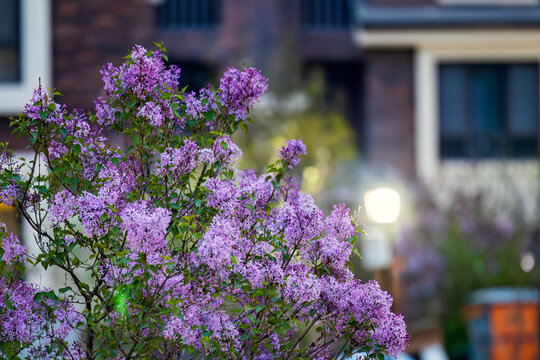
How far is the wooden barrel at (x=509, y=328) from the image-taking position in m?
9.66

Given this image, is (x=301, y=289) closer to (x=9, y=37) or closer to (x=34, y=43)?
(x=34, y=43)

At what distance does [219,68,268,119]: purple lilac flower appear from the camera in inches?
139

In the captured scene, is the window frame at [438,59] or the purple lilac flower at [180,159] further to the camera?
the window frame at [438,59]

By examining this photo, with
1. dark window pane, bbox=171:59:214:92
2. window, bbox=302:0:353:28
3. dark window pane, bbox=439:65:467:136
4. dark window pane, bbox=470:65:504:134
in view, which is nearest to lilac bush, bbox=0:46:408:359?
dark window pane, bbox=439:65:467:136

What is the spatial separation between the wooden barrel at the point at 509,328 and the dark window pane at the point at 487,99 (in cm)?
1145

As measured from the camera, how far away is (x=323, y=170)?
1780 centimetres

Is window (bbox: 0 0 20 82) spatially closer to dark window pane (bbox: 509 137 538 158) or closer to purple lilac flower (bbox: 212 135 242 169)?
purple lilac flower (bbox: 212 135 242 169)

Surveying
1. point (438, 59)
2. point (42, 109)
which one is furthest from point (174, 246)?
point (438, 59)

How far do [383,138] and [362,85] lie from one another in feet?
8.45

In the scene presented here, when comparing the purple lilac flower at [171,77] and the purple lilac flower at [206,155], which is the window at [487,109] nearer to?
the purple lilac flower at [171,77]

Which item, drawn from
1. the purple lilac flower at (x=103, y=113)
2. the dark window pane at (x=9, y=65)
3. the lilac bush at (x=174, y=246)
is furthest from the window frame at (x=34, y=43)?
the lilac bush at (x=174, y=246)

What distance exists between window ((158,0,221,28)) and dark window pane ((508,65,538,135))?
7357 mm

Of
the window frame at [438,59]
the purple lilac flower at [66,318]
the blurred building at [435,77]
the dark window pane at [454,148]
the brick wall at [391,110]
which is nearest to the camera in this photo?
the purple lilac flower at [66,318]

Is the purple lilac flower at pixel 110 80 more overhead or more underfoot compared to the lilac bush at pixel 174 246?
more overhead
